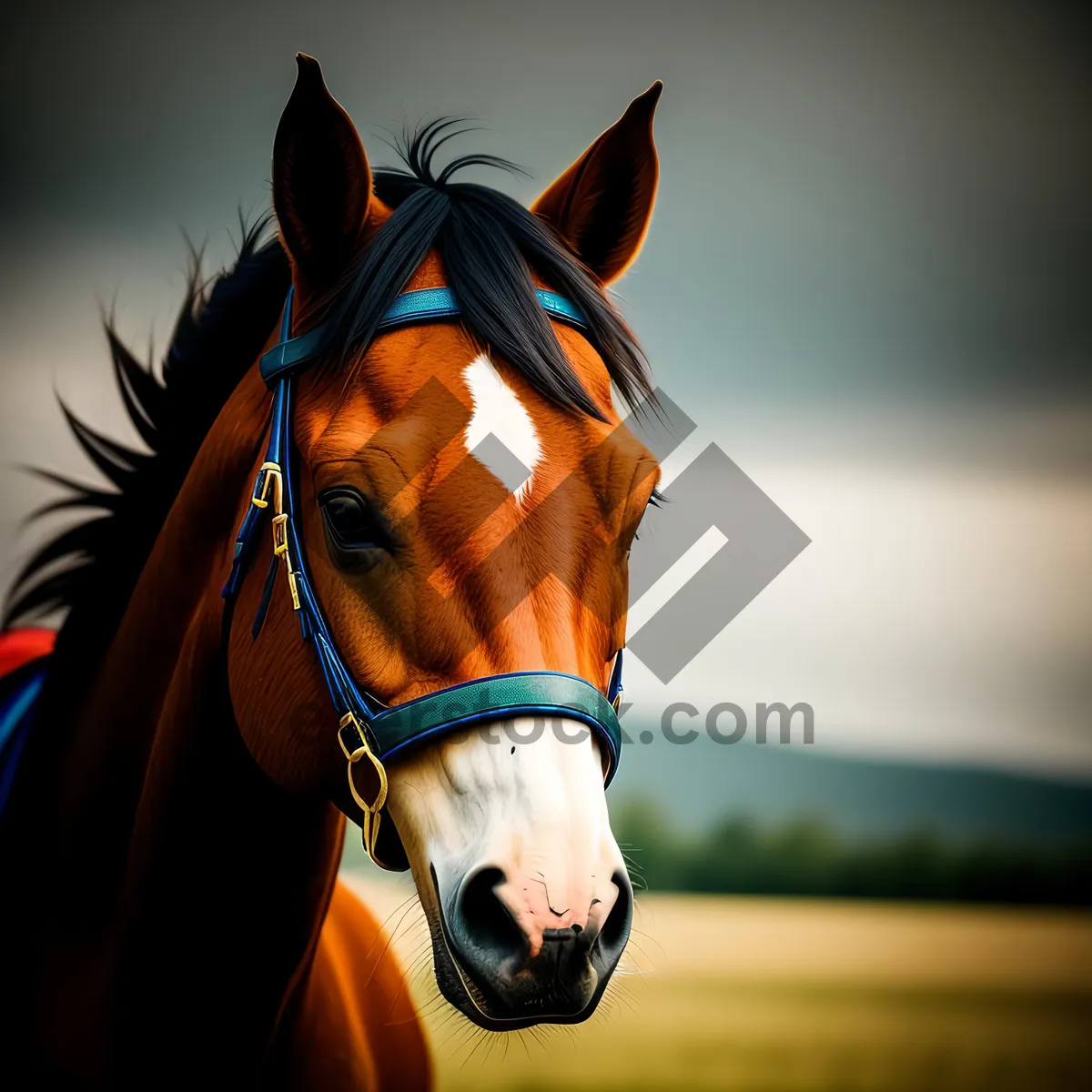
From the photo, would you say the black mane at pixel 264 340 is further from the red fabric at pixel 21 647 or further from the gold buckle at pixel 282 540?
the red fabric at pixel 21 647

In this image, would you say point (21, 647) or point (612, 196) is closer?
point (612, 196)

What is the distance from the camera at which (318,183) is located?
1803 mm

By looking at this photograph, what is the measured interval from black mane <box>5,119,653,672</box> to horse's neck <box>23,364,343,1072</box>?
1.01 feet

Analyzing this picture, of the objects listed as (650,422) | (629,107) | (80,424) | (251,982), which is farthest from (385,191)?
(251,982)

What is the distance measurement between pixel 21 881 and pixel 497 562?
4.75ft

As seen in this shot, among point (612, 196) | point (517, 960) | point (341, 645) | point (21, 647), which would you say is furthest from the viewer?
point (21, 647)

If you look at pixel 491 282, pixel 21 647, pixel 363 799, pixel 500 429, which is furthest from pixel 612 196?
pixel 21 647

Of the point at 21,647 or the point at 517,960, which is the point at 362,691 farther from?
the point at 21,647

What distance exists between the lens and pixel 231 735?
1874mm

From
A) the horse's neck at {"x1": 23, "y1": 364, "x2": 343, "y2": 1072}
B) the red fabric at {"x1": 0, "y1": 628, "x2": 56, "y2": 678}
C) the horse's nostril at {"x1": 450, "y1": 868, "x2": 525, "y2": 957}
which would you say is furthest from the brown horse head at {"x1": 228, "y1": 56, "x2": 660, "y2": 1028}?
the red fabric at {"x1": 0, "y1": 628, "x2": 56, "y2": 678}

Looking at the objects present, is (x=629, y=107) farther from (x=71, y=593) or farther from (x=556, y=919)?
(x=71, y=593)

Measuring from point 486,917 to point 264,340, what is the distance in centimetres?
145

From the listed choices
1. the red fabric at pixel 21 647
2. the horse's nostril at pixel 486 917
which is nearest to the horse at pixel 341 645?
the horse's nostril at pixel 486 917

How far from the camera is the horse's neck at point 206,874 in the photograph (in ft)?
6.11
